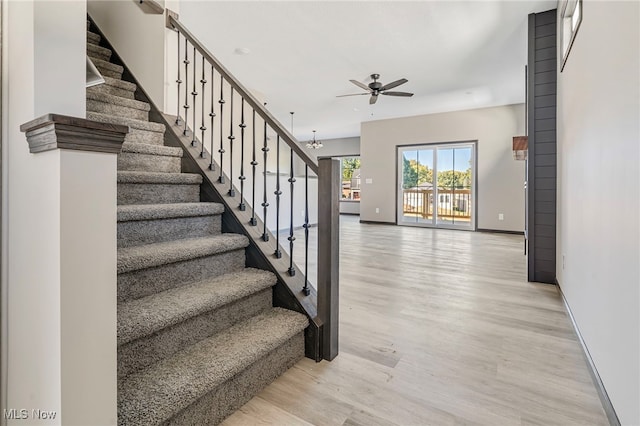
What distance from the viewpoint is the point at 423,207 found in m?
8.17

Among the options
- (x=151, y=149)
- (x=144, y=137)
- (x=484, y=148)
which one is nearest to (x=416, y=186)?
(x=484, y=148)

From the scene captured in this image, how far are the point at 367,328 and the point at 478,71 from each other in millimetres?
4615

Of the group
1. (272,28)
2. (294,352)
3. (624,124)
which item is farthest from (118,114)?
(624,124)

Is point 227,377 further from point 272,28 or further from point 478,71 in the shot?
point 478,71

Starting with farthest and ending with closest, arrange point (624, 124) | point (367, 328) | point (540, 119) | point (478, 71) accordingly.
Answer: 1. point (478, 71)
2. point (540, 119)
3. point (367, 328)
4. point (624, 124)

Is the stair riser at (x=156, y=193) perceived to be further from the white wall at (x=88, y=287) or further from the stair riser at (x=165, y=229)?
the white wall at (x=88, y=287)

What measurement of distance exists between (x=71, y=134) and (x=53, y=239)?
10.5 inches

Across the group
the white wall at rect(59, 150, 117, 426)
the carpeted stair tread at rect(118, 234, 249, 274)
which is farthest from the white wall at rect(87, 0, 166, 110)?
the white wall at rect(59, 150, 117, 426)

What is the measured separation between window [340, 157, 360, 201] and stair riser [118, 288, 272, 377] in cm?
995

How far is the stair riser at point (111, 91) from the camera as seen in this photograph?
9.02ft

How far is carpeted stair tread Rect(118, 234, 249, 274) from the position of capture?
148cm

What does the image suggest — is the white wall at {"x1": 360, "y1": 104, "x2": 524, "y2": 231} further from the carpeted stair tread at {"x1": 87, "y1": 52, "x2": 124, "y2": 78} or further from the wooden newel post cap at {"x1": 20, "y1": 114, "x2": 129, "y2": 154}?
the wooden newel post cap at {"x1": 20, "y1": 114, "x2": 129, "y2": 154}

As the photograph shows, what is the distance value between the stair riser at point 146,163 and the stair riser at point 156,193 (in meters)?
0.28

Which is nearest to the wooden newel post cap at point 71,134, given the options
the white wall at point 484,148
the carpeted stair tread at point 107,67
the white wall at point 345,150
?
the carpeted stair tread at point 107,67
